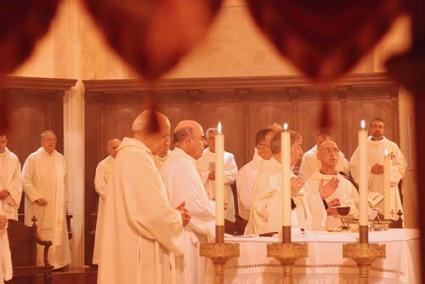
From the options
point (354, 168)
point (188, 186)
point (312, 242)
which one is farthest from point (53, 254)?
point (312, 242)

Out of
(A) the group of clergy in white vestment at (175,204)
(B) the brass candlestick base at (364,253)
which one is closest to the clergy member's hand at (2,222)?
(A) the group of clergy in white vestment at (175,204)

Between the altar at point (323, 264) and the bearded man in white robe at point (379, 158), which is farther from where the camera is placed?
the bearded man in white robe at point (379, 158)

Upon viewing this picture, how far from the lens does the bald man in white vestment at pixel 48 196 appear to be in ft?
41.8

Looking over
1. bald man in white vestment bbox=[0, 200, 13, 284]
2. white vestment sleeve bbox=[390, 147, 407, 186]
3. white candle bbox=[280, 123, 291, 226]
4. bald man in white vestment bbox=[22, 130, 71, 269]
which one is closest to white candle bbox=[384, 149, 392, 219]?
white candle bbox=[280, 123, 291, 226]

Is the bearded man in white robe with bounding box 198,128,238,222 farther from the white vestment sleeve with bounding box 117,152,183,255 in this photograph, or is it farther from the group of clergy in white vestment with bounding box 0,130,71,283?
the white vestment sleeve with bounding box 117,152,183,255

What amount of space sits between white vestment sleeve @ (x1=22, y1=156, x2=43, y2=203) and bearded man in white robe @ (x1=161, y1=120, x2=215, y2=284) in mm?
6045

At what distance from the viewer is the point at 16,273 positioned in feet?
33.2

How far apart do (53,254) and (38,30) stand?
35.9ft

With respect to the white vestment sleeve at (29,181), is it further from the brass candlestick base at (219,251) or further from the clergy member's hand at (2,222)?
the brass candlestick base at (219,251)

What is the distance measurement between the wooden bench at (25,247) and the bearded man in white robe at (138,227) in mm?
4485

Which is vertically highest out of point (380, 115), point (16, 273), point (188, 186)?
point (380, 115)

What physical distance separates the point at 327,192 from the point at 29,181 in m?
6.19

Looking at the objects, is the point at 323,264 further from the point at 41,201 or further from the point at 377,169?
the point at 41,201

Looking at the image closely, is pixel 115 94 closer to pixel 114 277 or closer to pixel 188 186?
pixel 188 186
